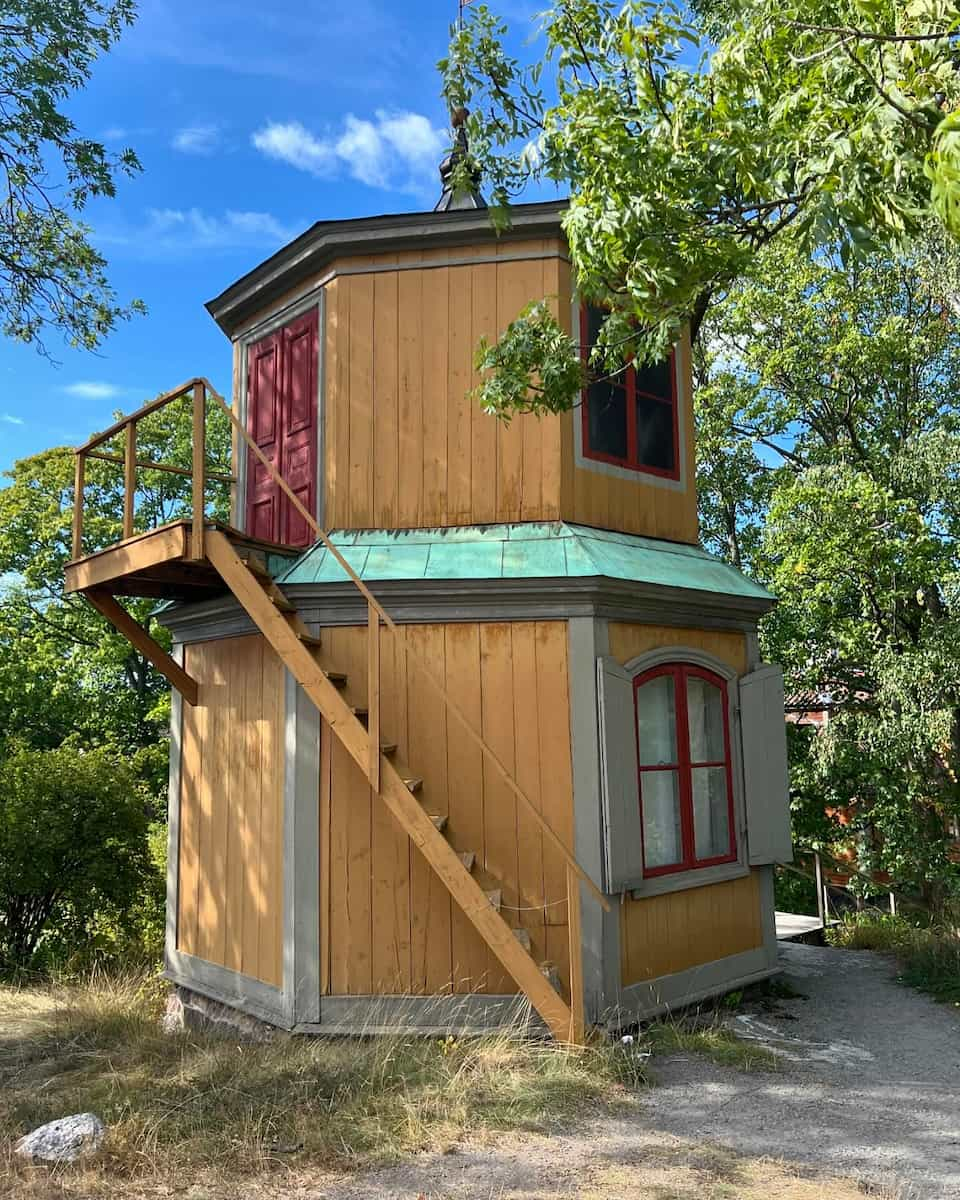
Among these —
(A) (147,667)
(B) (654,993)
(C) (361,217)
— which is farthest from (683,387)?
(A) (147,667)

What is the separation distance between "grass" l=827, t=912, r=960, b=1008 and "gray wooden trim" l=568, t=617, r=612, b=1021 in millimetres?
3373

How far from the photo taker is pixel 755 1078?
5.74 meters

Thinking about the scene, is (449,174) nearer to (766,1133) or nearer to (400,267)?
(400,267)

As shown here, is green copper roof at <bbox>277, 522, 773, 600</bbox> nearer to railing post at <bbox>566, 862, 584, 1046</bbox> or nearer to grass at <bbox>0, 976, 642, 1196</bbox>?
railing post at <bbox>566, 862, 584, 1046</bbox>

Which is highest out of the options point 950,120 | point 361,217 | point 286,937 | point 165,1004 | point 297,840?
point 361,217

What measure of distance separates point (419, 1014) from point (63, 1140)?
236 centimetres

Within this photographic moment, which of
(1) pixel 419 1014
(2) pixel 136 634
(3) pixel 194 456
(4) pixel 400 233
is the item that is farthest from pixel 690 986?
(4) pixel 400 233

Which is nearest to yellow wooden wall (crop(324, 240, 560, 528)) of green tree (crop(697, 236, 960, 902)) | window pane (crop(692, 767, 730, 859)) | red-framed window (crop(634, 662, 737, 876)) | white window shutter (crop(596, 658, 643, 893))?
white window shutter (crop(596, 658, 643, 893))

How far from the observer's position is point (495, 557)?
6.95 metres

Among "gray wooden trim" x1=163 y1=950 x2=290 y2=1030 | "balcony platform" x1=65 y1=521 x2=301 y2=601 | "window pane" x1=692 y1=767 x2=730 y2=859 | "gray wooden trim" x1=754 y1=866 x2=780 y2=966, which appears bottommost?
"gray wooden trim" x1=163 y1=950 x2=290 y2=1030

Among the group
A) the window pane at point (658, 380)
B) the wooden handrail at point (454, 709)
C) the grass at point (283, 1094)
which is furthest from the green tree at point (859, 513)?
the grass at point (283, 1094)

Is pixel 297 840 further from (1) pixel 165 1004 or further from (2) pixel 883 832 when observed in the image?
(2) pixel 883 832

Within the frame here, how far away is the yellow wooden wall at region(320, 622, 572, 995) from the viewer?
21.3ft

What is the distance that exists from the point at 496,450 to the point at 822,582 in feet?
24.4
